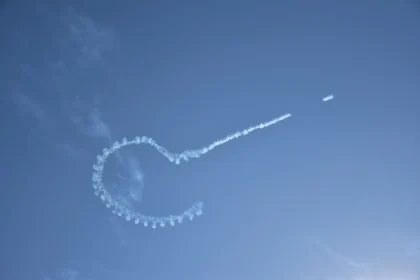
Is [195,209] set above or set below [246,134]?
below

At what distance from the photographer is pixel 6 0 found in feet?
124

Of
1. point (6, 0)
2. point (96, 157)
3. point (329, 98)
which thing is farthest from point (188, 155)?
point (6, 0)

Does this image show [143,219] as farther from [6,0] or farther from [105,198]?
[6,0]

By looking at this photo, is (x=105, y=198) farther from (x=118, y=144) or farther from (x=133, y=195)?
(x=118, y=144)

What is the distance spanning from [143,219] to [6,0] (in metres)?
22.8

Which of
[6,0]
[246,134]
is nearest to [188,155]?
[246,134]

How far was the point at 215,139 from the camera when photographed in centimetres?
4022

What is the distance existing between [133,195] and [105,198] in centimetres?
259

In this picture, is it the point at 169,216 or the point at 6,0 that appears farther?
the point at 169,216

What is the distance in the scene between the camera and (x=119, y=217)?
40.9 meters

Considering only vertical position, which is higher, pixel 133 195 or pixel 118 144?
pixel 118 144

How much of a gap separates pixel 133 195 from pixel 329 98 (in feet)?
66.1

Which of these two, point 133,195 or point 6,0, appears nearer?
point 6,0

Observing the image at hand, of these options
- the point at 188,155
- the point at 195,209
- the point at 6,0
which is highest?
the point at 6,0
